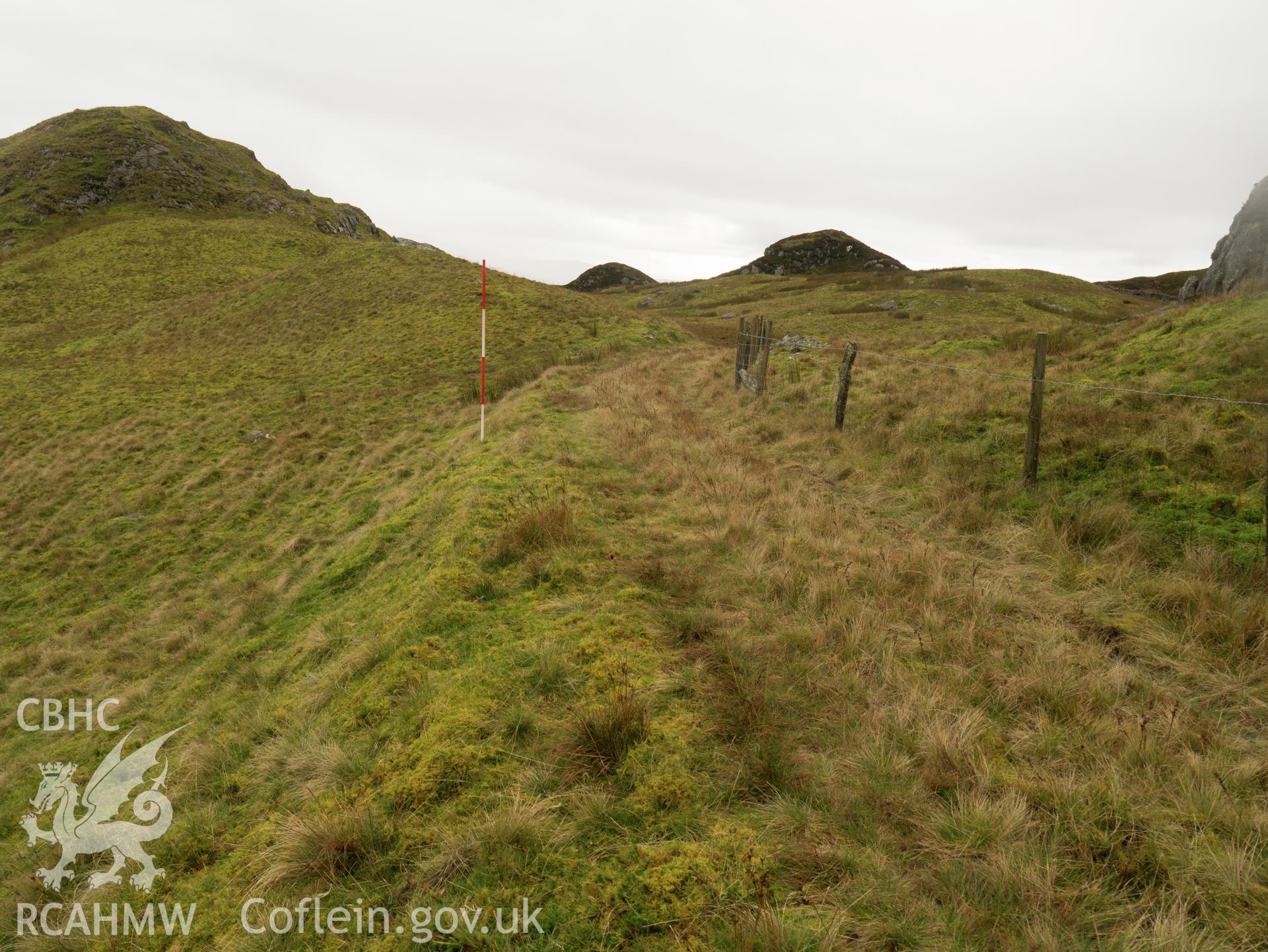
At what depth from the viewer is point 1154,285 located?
6744 centimetres

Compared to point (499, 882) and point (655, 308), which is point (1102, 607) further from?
point (655, 308)

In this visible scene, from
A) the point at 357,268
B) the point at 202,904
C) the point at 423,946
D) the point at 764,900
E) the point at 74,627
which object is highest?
the point at 357,268

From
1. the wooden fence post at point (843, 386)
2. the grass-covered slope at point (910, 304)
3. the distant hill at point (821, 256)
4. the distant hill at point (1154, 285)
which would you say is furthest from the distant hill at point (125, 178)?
the distant hill at point (1154, 285)

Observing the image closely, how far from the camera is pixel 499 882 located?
283 centimetres

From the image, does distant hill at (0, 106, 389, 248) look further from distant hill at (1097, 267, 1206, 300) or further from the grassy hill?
distant hill at (1097, 267, 1206, 300)

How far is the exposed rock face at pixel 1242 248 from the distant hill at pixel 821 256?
65153mm

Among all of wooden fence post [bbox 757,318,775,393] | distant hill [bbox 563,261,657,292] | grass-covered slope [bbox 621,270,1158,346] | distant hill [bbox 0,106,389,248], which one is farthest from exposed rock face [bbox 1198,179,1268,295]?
distant hill [bbox 563,261,657,292]

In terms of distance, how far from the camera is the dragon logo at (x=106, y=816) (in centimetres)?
431

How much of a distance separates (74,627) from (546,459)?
30.5 ft

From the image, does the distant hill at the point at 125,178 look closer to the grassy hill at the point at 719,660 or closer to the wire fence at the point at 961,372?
the grassy hill at the point at 719,660

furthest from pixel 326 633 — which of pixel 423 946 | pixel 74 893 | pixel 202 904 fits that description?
pixel 423 946

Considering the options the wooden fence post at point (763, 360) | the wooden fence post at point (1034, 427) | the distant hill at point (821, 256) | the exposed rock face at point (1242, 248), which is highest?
the distant hill at point (821, 256)

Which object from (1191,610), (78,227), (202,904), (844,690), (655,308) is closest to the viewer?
(202,904)

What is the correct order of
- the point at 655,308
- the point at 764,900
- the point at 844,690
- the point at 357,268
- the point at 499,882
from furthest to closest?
the point at 655,308, the point at 357,268, the point at 844,690, the point at 499,882, the point at 764,900
